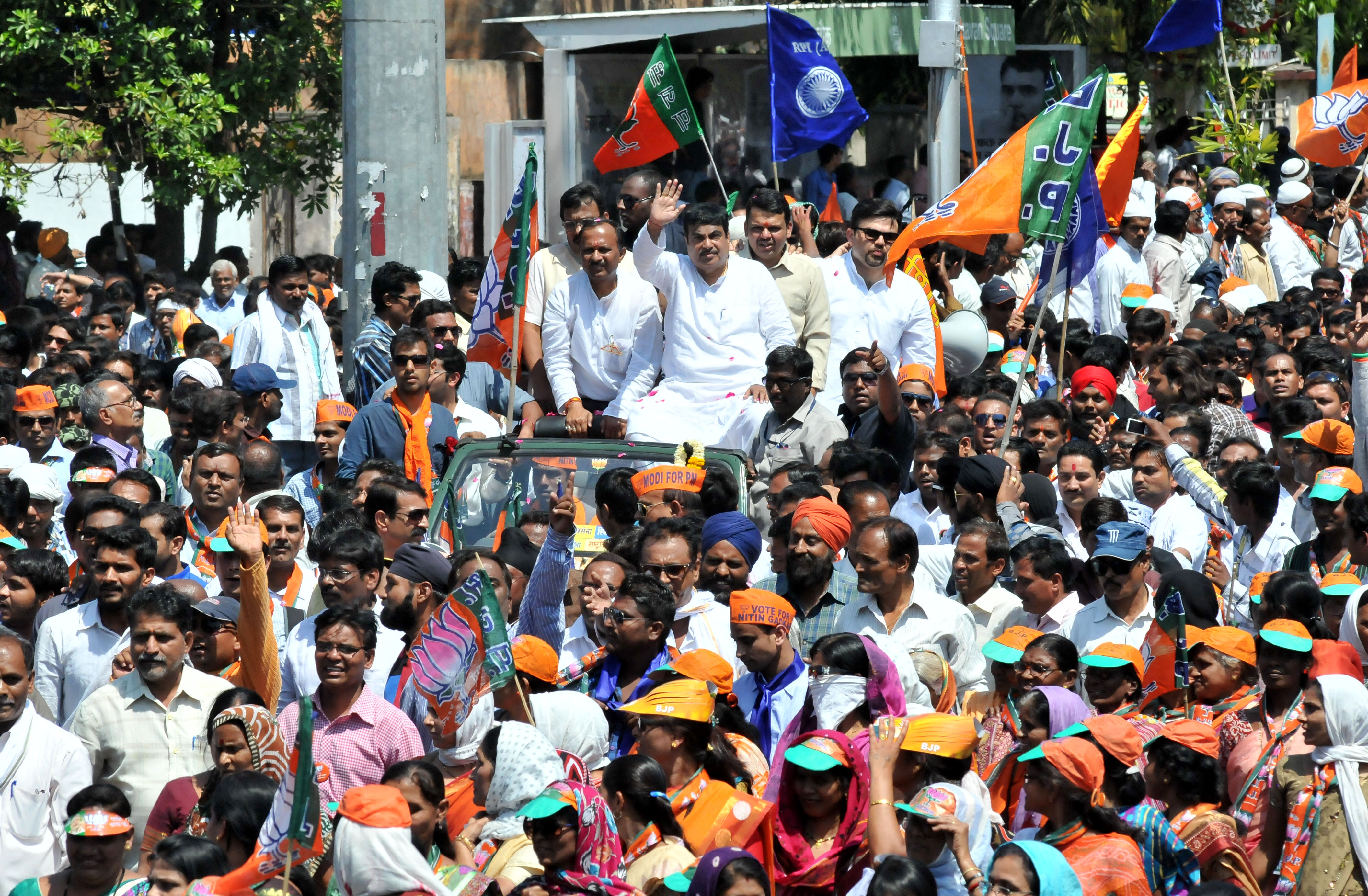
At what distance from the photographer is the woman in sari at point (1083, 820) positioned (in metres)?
5.36

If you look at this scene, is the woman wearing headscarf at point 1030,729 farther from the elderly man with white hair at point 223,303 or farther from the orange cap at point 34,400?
the elderly man with white hair at point 223,303

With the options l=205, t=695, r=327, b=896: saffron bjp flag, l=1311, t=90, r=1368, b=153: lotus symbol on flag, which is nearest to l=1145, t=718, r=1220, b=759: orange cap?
l=205, t=695, r=327, b=896: saffron bjp flag

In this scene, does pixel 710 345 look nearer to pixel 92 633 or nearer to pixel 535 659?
pixel 535 659

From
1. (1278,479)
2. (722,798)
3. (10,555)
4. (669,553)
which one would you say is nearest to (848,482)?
(669,553)

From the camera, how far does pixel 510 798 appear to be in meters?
5.52

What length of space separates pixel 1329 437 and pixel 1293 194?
23.1 feet

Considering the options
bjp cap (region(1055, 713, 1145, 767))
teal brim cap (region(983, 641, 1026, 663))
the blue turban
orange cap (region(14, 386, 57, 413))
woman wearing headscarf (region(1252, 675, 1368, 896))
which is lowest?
woman wearing headscarf (region(1252, 675, 1368, 896))

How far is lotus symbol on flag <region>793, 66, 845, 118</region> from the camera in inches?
523

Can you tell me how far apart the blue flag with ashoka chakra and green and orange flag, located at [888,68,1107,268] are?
299 cm

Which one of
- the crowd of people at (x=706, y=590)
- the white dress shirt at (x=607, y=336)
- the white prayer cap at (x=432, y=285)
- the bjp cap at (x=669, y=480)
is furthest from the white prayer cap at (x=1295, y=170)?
the bjp cap at (x=669, y=480)

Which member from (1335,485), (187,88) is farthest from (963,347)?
(187,88)

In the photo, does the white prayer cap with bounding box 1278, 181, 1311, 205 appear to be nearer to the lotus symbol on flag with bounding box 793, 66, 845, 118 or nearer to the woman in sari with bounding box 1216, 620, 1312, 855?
the lotus symbol on flag with bounding box 793, 66, 845, 118

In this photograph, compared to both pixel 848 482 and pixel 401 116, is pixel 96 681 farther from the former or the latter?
pixel 401 116

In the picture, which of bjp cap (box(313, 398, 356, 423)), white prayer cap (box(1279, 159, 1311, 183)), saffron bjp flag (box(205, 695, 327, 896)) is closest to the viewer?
saffron bjp flag (box(205, 695, 327, 896))
